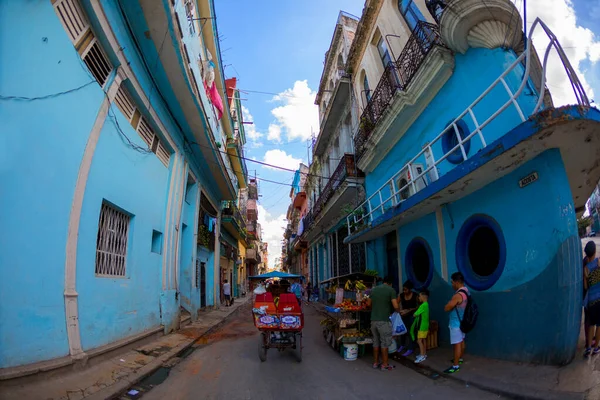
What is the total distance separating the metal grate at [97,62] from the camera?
5.70m

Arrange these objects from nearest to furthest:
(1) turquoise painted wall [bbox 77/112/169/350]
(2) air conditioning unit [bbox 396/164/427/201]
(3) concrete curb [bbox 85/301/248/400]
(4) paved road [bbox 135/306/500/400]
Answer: (3) concrete curb [bbox 85/301/248/400]
(4) paved road [bbox 135/306/500/400]
(1) turquoise painted wall [bbox 77/112/169/350]
(2) air conditioning unit [bbox 396/164/427/201]

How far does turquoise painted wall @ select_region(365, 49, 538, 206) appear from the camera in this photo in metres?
5.90

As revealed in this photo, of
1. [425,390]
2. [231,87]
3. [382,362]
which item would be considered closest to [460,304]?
[425,390]

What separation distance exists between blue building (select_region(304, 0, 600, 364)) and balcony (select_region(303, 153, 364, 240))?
2.42 metres

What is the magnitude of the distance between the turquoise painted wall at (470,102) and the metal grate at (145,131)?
6.95 m

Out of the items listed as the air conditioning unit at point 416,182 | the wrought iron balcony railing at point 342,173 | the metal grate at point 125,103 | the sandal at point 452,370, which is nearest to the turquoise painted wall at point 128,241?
the metal grate at point 125,103

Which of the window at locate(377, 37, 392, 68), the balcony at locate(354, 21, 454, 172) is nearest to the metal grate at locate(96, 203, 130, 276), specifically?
the balcony at locate(354, 21, 454, 172)

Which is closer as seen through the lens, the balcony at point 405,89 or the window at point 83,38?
the window at point 83,38

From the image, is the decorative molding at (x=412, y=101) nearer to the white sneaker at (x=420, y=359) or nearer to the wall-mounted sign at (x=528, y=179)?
the wall-mounted sign at (x=528, y=179)

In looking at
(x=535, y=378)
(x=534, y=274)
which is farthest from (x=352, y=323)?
(x=534, y=274)

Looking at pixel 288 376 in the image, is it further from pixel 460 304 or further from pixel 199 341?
pixel 199 341

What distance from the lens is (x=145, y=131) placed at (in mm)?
8445

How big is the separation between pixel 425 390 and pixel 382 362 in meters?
1.70

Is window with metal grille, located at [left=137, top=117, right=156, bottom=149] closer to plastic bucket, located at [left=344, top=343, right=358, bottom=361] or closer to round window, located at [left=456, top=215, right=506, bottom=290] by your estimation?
plastic bucket, located at [left=344, top=343, right=358, bottom=361]
